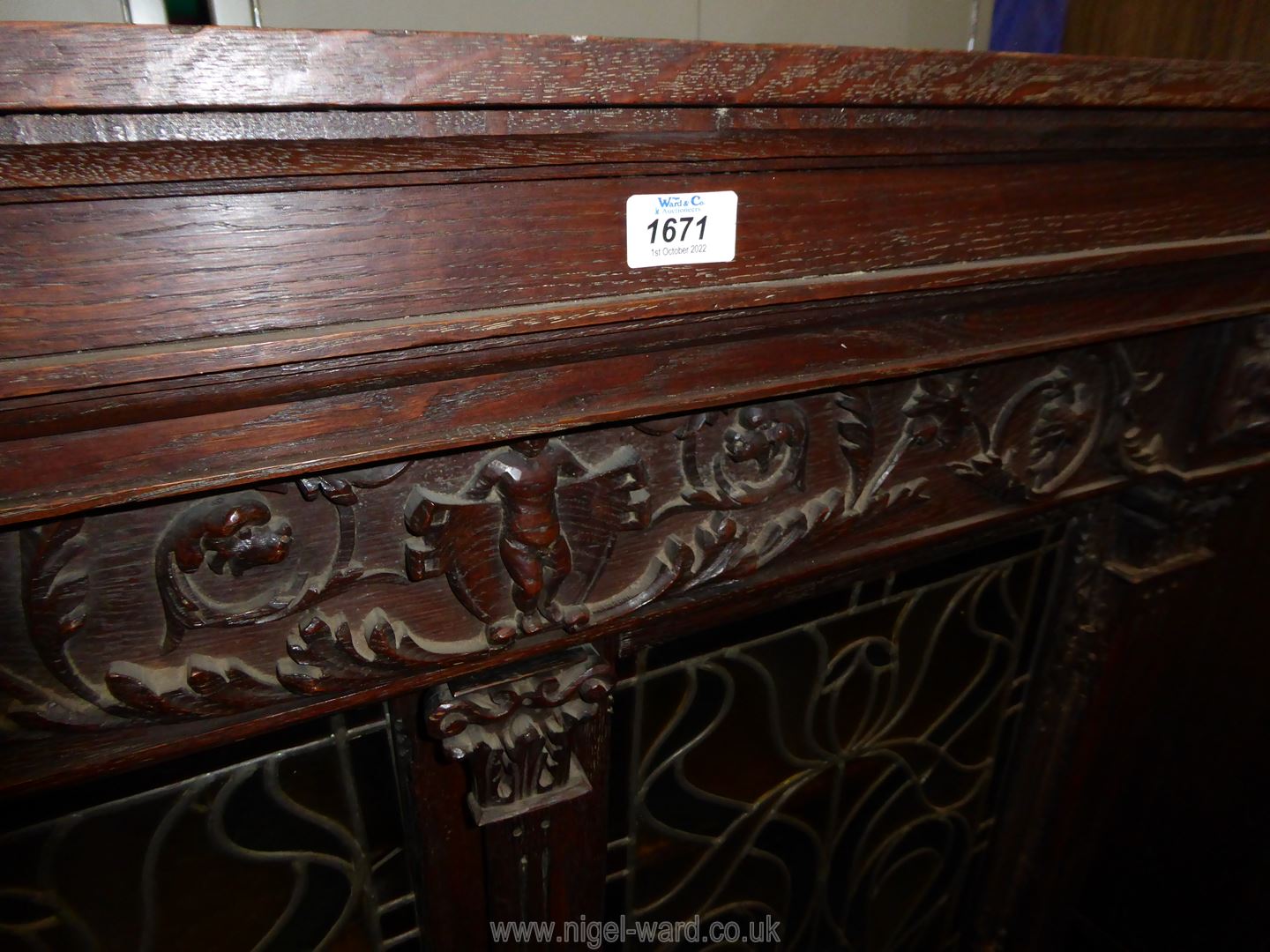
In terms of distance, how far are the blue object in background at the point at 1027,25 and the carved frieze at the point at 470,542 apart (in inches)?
15.7

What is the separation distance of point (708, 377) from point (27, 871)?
1.90 feet

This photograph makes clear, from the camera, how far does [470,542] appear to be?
1.77 feet

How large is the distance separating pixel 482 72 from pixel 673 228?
0.14m

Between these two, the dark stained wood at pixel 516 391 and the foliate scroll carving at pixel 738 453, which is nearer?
the dark stained wood at pixel 516 391

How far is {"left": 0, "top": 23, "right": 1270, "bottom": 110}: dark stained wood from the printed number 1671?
0.21 ft

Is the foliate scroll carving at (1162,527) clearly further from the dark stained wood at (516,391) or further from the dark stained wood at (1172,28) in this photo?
the dark stained wood at (1172,28)

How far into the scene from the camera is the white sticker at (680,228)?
1.46 feet

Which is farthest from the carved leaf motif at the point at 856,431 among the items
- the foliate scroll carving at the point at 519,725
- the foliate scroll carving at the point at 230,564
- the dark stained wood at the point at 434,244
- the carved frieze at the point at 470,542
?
the foliate scroll carving at the point at 230,564

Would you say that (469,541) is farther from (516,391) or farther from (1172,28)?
(1172,28)

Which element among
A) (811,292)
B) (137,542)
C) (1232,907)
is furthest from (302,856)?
(1232,907)

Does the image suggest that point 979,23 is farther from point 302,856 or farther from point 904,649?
point 302,856

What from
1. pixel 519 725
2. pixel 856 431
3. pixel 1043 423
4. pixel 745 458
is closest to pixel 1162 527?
pixel 1043 423

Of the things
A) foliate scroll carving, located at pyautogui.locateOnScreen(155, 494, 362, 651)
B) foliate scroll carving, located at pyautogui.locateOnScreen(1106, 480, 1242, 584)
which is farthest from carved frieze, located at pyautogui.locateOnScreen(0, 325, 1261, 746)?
foliate scroll carving, located at pyautogui.locateOnScreen(1106, 480, 1242, 584)

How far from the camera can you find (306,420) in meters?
0.43
